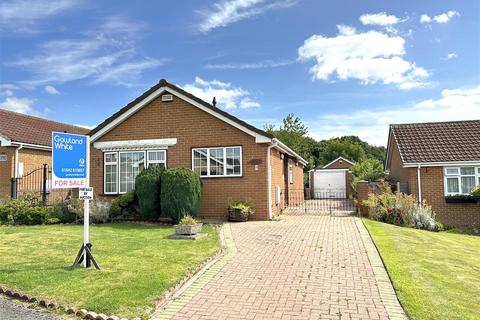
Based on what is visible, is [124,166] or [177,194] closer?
[177,194]

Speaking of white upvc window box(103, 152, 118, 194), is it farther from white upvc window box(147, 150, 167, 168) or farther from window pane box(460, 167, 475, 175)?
window pane box(460, 167, 475, 175)

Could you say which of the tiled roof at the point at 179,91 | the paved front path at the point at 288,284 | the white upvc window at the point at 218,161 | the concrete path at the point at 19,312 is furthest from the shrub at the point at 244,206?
the concrete path at the point at 19,312

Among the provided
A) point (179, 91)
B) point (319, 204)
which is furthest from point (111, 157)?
point (319, 204)

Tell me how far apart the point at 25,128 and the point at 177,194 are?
14661 mm

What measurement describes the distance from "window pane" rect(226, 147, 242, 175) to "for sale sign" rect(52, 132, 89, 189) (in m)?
8.64

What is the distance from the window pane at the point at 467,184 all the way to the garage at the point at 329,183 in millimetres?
15743

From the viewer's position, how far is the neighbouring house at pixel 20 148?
2067 centimetres

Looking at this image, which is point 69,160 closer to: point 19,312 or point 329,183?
point 19,312

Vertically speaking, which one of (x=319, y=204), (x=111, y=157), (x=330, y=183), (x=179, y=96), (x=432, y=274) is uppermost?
(x=179, y=96)

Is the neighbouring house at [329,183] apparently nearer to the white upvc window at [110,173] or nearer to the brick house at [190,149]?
the brick house at [190,149]

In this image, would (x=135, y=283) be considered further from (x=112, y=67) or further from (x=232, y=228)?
(x=112, y=67)

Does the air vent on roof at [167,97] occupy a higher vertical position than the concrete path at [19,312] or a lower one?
higher

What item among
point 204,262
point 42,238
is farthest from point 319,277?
point 42,238

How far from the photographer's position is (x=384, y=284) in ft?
23.4
